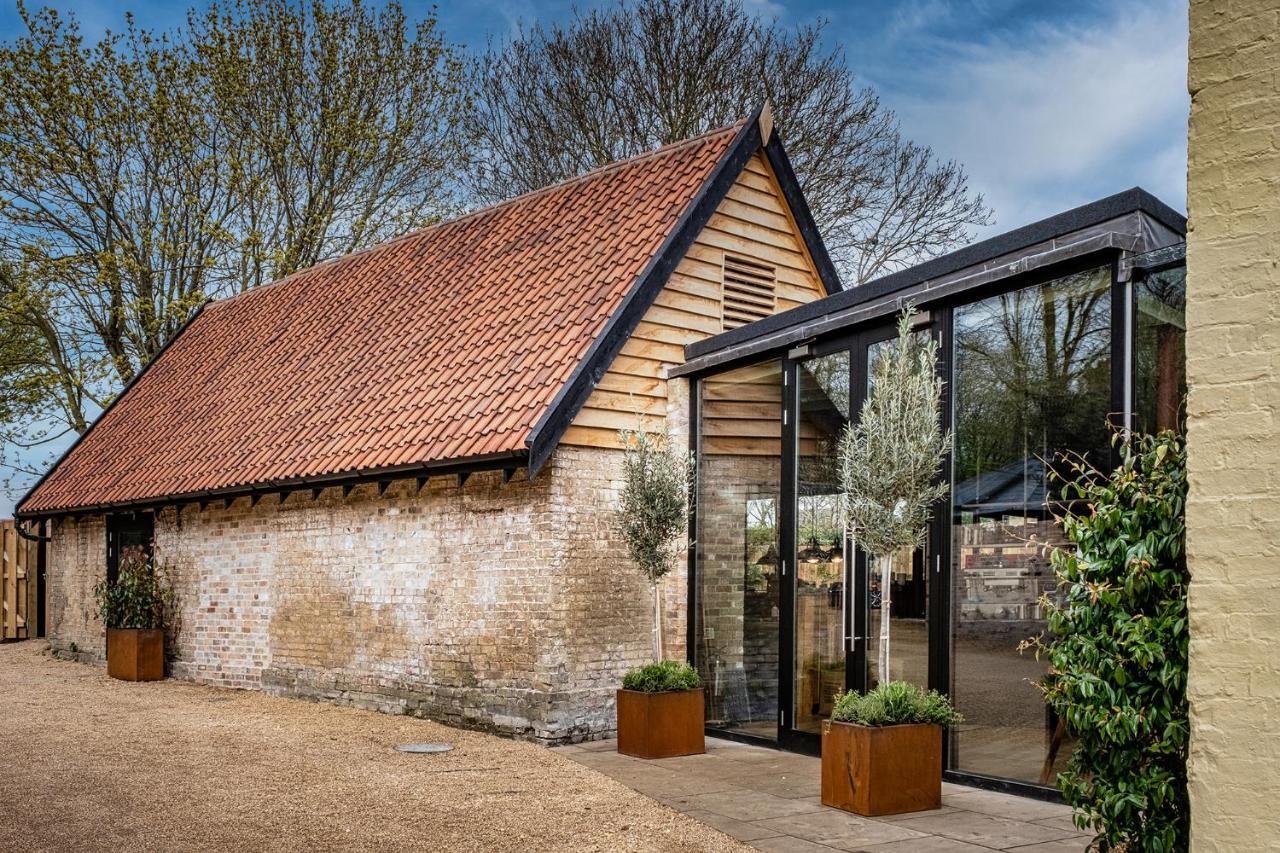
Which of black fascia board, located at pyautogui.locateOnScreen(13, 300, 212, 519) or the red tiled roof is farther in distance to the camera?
black fascia board, located at pyautogui.locateOnScreen(13, 300, 212, 519)

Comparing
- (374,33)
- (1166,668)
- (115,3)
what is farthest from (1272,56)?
(115,3)

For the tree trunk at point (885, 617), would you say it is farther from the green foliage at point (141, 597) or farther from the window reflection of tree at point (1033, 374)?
the green foliage at point (141, 597)

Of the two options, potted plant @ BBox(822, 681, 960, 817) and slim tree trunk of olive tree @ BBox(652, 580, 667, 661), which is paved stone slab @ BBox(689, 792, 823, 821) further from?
slim tree trunk of olive tree @ BBox(652, 580, 667, 661)

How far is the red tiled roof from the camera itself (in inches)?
440

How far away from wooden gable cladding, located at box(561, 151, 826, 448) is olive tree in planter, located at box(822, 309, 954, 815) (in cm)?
335

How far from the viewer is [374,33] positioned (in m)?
23.8

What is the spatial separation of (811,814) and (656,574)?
10.3 ft

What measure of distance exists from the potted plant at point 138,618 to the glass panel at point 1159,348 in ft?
41.2

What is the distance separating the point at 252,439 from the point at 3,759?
5.61 m

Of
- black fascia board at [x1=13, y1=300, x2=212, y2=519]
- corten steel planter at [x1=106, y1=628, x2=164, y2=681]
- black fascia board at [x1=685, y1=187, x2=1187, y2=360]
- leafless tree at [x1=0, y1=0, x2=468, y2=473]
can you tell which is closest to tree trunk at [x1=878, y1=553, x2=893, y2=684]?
black fascia board at [x1=685, y1=187, x2=1187, y2=360]

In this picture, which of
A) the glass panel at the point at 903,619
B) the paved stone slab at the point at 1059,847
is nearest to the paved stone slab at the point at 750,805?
the glass panel at the point at 903,619

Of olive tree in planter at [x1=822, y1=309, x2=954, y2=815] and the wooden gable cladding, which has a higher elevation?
the wooden gable cladding

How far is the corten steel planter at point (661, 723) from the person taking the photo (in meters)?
9.55

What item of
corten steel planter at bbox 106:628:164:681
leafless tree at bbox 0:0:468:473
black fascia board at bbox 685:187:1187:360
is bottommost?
corten steel planter at bbox 106:628:164:681
